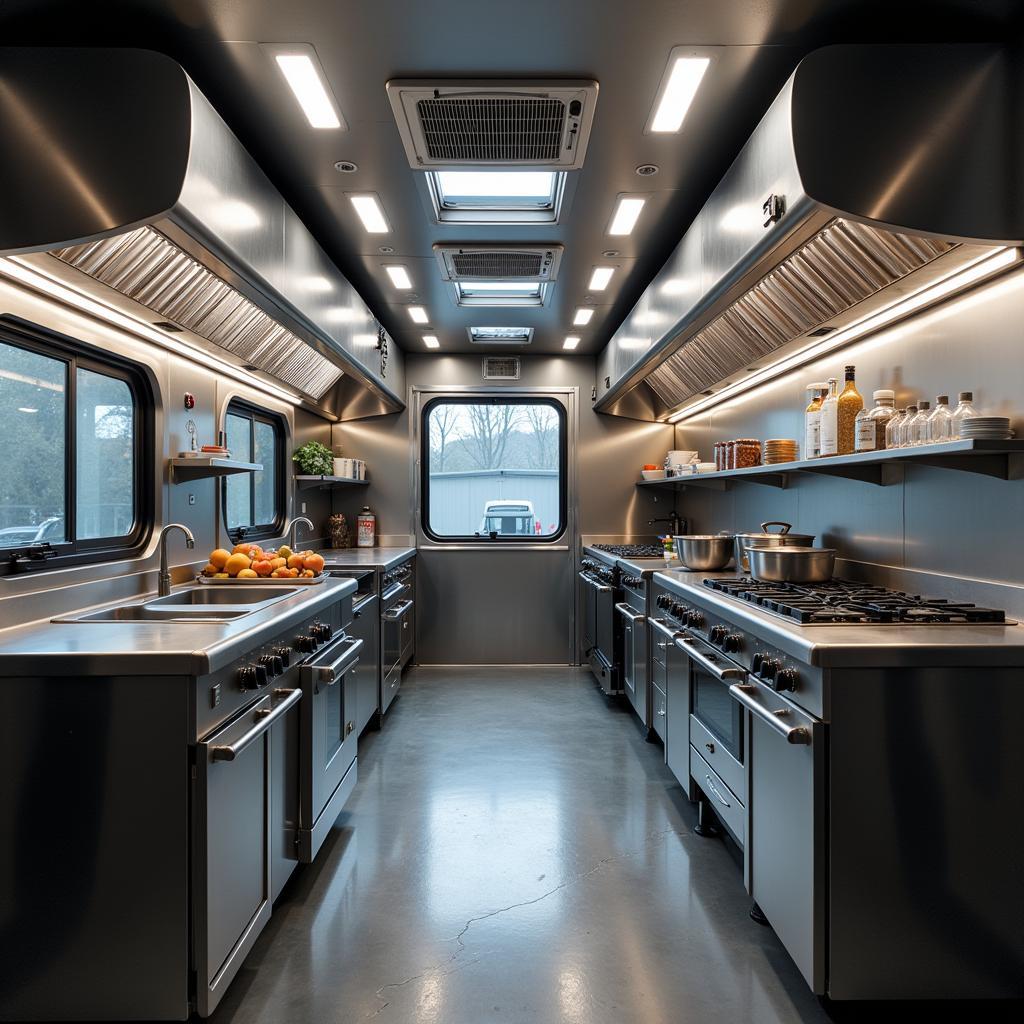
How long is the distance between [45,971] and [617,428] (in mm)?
5463

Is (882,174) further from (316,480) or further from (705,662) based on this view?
(316,480)

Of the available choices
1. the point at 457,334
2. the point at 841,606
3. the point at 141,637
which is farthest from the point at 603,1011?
the point at 457,334

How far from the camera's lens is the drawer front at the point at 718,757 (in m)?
2.44

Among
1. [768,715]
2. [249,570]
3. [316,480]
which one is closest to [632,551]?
[316,480]

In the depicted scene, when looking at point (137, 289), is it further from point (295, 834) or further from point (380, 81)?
point (295, 834)

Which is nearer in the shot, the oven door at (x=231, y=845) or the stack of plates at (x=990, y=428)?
the oven door at (x=231, y=845)

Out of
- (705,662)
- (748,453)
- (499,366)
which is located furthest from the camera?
(499,366)

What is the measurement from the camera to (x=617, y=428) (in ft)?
21.2

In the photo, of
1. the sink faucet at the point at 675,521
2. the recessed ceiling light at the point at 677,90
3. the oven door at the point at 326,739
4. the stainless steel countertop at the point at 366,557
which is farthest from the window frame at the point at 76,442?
the sink faucet at the point at 675,521

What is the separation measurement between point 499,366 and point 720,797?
450cm

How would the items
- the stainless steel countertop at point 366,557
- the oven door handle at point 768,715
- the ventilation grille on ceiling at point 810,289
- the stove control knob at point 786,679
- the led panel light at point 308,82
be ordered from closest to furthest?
the oven door handle at point 768,715 → the stove control knob at point 786,679 → the led panel light at point 308,82 → the ventilation grille on ceiling at point 810,289 → the stainless steel countertop at point 366,557

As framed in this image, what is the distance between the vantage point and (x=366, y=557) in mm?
5078

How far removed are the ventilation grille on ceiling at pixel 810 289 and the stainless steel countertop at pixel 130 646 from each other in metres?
2.05

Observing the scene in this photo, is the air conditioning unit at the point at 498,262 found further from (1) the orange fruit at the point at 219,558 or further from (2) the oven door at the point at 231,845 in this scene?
(2) the oven door at the point at 231,845
